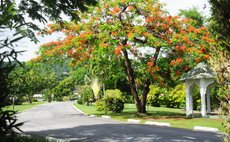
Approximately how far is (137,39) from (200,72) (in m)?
5.02

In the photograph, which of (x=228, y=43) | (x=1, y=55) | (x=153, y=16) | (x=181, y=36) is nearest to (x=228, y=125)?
(x=228, y=43)

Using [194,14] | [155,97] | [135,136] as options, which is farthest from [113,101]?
[194,14]

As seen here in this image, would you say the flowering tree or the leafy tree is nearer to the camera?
the leafy tree

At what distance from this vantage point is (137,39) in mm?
22078

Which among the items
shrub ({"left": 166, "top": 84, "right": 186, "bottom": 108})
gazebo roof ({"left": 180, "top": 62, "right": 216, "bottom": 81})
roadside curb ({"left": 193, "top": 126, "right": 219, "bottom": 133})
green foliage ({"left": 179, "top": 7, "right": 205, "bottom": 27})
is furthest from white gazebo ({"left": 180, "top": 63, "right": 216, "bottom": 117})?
green foliage ({"left": 179, "top": 7, "right": 205, "bottom": 27})

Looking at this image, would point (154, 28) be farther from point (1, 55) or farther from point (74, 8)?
point (1, 55)

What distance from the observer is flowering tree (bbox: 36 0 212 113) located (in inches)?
805

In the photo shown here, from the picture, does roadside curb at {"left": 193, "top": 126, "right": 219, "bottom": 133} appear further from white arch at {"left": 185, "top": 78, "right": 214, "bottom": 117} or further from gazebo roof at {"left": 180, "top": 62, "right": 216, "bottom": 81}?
gazebo roof at {"left": 180, "top": 62, "right": 216, "bottom": 81}

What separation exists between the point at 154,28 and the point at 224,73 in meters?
16.1

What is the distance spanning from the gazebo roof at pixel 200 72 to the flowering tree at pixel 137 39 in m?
0.48

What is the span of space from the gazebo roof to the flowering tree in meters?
0.48

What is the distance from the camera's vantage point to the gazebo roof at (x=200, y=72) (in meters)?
21.2

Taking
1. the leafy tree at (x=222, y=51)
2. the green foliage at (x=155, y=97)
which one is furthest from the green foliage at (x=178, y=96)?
the leafy tree at (x=222, y=51)

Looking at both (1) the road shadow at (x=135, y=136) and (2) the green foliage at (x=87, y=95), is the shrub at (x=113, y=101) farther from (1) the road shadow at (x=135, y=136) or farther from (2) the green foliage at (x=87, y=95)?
(2) the green foliage at (x=87, y=95)
